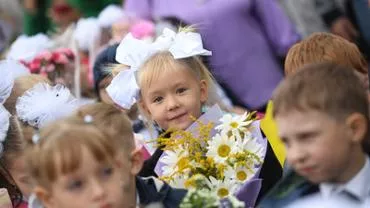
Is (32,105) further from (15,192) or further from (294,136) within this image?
(294,136)

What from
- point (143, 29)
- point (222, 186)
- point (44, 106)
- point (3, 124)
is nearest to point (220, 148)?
point (222, 186)

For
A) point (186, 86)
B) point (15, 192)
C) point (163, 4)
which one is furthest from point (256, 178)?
point (163, 4)

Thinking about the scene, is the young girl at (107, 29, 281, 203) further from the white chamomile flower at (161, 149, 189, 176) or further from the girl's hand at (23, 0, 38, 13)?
the girl's hand at (23, 0, 38, 13)

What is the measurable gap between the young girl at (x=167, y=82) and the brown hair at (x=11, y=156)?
1.72ft

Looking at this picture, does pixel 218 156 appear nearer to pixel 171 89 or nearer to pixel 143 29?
pixel 171 89

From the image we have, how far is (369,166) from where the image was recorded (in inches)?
136

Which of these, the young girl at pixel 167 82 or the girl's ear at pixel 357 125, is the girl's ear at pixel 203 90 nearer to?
the young girl at pixel 167 82

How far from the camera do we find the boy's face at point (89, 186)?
144 inches

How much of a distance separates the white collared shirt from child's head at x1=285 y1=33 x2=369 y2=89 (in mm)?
1184

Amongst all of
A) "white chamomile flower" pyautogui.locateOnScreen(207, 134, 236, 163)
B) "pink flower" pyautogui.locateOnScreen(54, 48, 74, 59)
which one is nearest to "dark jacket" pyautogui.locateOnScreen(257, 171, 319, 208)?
"white chamomile flower" pyautogui.locateOnScreen(207, 134, 236, 163)

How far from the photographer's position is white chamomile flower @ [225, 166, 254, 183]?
4.52 meters

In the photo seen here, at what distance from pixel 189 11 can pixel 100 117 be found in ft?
10.9

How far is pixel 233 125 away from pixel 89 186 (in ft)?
3.77

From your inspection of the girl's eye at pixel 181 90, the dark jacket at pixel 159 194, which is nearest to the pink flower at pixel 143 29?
the girl's eye at pixel 181 90
